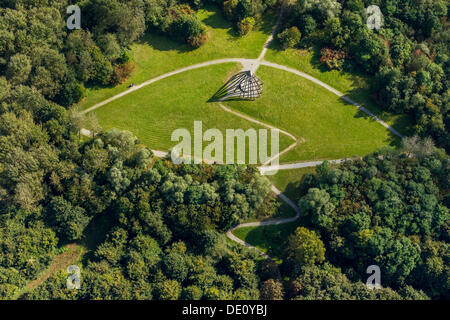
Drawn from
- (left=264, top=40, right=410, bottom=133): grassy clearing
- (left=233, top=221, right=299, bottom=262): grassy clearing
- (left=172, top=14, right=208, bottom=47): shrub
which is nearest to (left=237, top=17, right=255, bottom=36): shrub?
(left=264, top=40, right=410, bottom=133): grassy clearing

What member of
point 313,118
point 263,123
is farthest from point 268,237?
point 313,118

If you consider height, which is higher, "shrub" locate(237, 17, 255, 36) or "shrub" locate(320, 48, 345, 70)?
"shrub" locate(237, 17, 255, 36)

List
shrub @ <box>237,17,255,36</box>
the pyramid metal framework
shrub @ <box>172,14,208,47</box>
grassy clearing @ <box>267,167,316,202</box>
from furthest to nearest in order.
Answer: shrub @ <box>237,17,255,36</box>, shrub @ <box>172,14,208,47</box>, the pyramid metal framework, grassy clearing @ <box>267,167,316,202</box>

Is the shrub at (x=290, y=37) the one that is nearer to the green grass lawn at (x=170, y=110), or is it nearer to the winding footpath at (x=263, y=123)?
the winding footpath at (x=263, y=123)

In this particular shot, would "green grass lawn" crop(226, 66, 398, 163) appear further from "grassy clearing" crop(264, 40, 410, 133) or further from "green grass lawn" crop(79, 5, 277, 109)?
"green grass lawn" crop(79, 5, 277, 109)

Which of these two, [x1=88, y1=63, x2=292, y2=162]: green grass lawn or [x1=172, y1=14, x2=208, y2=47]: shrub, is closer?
[x1=88, y1=63, x2=292, y2=162]: green grass lawn

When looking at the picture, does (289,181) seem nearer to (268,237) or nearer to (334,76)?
(268,237)

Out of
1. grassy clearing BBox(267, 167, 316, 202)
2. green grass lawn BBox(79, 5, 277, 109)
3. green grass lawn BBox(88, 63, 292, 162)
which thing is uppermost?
green grass lawn BBox(79, 5, 277, 109)

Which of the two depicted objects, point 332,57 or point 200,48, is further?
point 200,48
